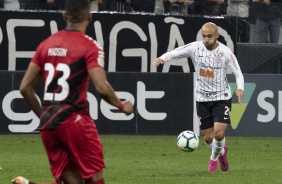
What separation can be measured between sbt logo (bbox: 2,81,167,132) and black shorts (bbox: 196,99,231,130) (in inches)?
242

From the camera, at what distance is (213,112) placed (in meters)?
15.3

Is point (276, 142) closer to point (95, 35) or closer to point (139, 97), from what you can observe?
point (139, 97)

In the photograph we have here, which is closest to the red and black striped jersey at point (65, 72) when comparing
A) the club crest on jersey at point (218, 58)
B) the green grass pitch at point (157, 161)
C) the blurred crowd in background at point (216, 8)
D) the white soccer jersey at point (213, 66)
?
the green grass pitch at point (157, 161)

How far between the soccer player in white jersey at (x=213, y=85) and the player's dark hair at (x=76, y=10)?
656 centimetres

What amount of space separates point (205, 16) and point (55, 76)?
13978 millimetres

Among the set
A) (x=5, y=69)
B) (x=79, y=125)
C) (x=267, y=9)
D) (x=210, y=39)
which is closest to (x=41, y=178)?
(x=210, y=39)

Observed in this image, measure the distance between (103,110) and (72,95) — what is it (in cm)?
1306

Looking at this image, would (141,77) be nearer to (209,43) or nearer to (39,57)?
(209,43)

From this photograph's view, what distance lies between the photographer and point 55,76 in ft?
27.9

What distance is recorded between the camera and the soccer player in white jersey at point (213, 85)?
49.7ft

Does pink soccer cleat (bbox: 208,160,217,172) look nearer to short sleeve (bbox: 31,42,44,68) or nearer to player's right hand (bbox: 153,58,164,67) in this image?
player's right hand (bbox: 153,58,164,67)

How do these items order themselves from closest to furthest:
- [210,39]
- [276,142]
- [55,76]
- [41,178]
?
[55,76], [41,178], [210,39], [276,142]

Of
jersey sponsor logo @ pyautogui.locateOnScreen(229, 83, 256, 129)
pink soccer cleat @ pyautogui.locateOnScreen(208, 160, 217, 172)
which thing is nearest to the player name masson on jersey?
pink soccer cleat @ pyautogui.locateOnScreen(208, 160, 217, 172)

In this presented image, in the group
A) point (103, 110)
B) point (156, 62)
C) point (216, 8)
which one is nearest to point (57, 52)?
point (156, 62)
